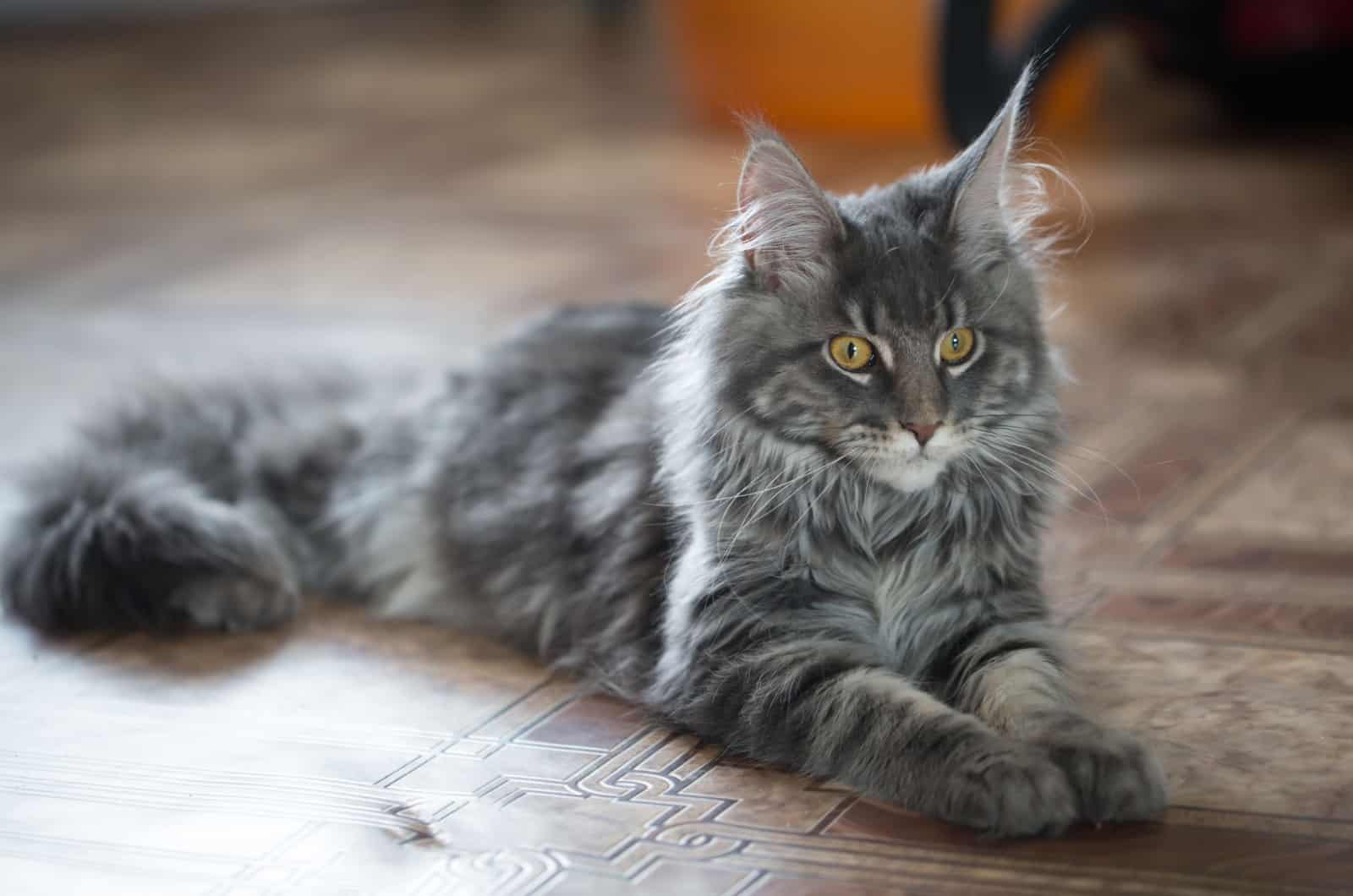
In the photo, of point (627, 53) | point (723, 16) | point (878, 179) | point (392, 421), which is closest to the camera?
point (392, 421)

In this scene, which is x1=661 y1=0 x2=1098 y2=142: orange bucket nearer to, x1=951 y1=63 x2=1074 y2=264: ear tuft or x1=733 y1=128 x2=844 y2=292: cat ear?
x1=951 y1=63 x2=1074 y2=264: ear tuft

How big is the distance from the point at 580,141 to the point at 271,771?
3.76 meters

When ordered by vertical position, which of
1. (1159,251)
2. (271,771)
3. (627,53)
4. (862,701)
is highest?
(627,53)

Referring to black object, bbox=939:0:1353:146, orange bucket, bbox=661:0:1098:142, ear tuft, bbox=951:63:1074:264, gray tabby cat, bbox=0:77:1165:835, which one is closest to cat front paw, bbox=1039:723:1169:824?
gray tabby cat, bbox=0:77:1165:835

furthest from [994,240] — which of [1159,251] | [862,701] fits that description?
[1159,251]

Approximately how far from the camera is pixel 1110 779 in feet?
5.28

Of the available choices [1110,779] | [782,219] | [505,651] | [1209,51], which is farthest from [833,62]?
[1110,779]

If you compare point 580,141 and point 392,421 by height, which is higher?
point 580,141

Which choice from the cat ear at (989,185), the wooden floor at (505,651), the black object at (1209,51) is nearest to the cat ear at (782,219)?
the cat ear at (989,185)

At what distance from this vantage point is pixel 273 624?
228 centimetres

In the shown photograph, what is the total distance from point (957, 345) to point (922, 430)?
0.36ft

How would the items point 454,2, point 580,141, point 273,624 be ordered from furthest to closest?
point 454,2, point 580,141, point 273,624

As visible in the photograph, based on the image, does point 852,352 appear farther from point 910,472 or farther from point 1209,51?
point 1209,51

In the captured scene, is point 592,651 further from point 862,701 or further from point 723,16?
point 723,16
